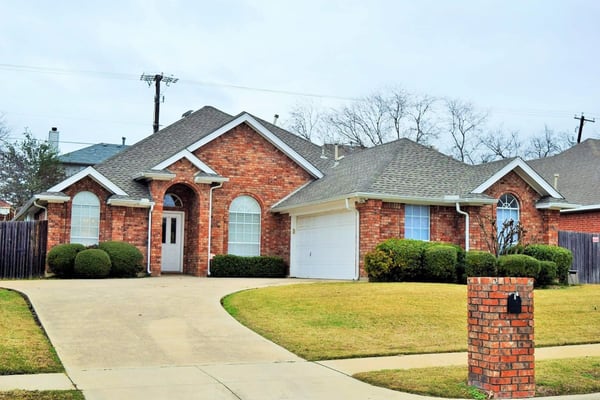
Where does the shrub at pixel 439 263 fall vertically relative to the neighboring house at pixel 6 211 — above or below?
below

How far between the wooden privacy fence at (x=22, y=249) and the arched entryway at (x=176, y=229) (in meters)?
5.02

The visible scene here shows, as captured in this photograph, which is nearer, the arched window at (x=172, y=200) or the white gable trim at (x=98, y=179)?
the white gable trim at (x=98, y=179)

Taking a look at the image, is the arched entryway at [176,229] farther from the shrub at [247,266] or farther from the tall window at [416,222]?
the tall window at [416,222]

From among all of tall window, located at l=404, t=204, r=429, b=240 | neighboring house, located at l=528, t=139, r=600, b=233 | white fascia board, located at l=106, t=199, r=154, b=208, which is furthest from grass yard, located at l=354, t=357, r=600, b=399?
neighboring house, located at l=528, t=139, r=600, b=233

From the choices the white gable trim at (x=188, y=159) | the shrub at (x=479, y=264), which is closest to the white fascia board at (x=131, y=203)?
the white gable trim at (x=188, y=159)

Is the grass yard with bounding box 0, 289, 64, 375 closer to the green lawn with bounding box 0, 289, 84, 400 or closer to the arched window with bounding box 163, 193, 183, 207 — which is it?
the green lawn with bounding box 0, 289, 84, 400

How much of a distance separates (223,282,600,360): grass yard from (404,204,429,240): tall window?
17.5 feet

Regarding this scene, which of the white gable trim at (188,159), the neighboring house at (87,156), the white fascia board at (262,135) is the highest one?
the neighboring house at (87,156)

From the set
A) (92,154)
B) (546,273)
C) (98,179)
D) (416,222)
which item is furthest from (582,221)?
(92,154)

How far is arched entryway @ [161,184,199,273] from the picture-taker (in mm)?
27703

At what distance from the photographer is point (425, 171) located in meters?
25.7

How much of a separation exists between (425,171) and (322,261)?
5091 mm

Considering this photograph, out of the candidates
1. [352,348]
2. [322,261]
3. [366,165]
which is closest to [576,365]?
[352,348]

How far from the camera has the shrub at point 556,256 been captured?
2291cm
